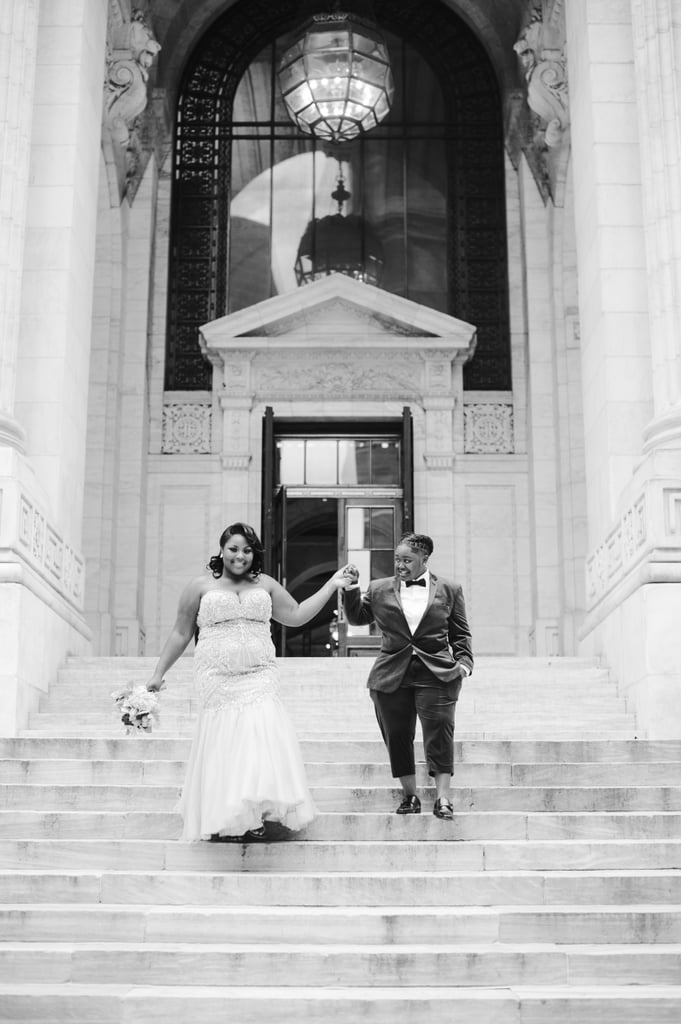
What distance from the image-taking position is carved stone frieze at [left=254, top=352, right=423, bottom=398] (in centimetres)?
1997

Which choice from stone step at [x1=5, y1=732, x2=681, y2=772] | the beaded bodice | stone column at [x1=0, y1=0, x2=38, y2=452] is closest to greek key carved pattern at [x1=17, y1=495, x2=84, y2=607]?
stone column at [x1=0, y1=0, x2=38, y2=452]

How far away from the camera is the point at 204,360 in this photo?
20.4 meters

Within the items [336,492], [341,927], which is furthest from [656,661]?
[336,492]

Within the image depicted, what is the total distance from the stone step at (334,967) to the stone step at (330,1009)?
0.35m

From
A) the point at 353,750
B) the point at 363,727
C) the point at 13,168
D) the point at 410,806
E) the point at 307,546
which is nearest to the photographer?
the point at 410,806

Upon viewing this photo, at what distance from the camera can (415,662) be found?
331 inches

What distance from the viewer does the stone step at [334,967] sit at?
6.36 m

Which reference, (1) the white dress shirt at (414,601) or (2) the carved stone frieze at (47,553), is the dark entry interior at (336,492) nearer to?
(2) the carved stone frieze at (47,553)

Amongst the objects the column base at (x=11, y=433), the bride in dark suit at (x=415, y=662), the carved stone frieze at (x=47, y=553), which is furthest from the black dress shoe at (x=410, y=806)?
the column base at (x=11, y=433)

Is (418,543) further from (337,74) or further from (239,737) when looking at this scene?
(337,74)

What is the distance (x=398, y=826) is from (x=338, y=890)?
0.97 metres

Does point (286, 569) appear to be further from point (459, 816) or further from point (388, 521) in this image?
point (459, 816)

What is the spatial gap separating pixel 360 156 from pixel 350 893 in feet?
52.8

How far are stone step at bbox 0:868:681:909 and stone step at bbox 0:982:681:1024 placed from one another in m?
1.19
